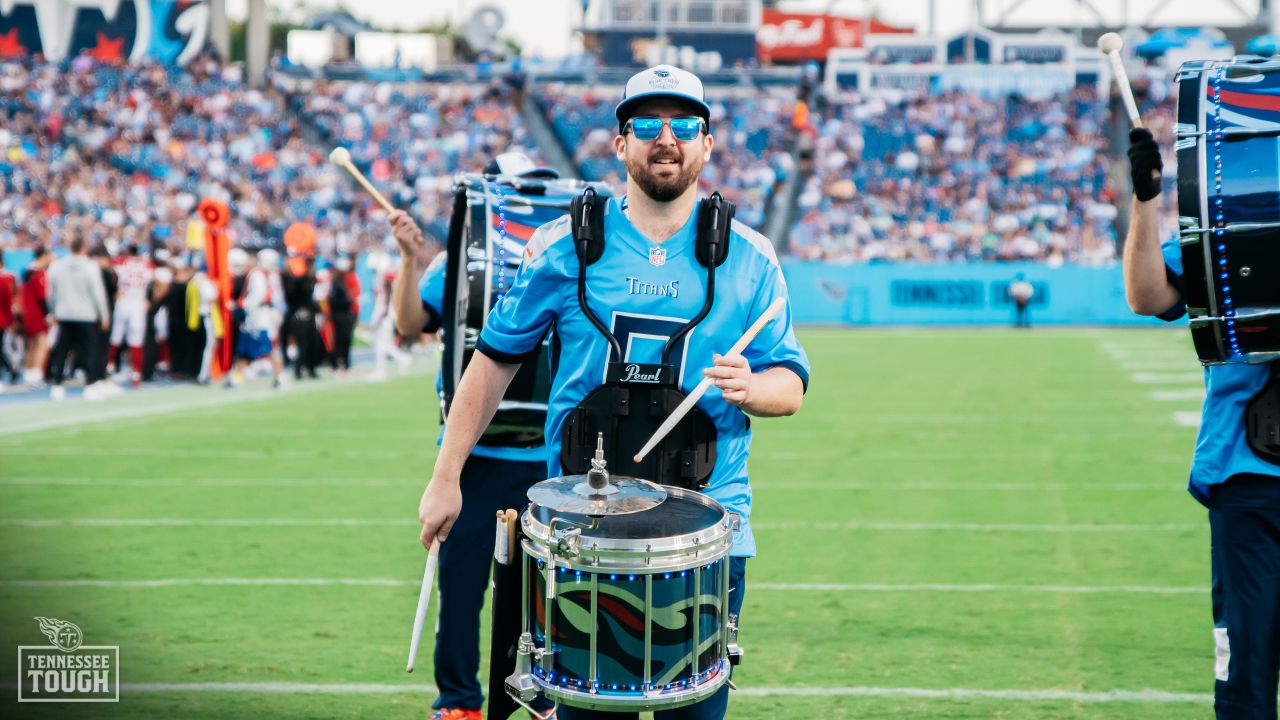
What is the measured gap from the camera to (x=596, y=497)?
131 inches

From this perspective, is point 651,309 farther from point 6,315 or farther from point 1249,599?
point 6,315

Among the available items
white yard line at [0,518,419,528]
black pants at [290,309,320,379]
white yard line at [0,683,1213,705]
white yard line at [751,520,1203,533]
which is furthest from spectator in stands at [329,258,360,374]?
white yard line at [0,683,1213,705]

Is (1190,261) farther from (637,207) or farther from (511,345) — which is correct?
(511,345)

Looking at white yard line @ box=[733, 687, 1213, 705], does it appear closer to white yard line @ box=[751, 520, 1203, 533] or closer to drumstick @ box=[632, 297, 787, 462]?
drumstick @ box=[632, 297, 787, 462]

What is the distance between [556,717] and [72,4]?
46.4 meters

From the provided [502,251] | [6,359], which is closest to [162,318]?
[6,359]

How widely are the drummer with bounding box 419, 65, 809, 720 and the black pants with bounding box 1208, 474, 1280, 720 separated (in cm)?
138

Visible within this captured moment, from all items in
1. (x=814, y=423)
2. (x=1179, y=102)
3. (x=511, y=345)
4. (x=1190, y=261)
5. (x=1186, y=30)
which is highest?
(x=1186, y=30)

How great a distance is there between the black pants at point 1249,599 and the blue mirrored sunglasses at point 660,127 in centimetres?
190

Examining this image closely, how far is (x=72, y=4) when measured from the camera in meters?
45.1

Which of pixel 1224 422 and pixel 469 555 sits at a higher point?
pixel 1224 422

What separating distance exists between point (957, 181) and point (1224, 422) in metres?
40.2

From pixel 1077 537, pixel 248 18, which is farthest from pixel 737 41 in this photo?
pixel 1077 537

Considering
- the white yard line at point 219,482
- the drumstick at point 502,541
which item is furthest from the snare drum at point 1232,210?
the white yard line at point 219,482
